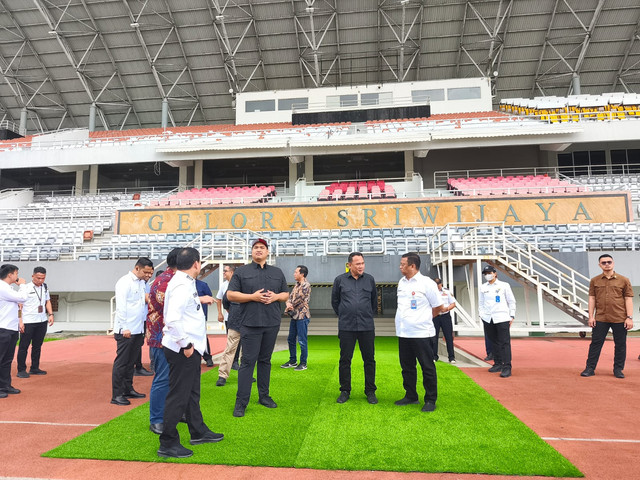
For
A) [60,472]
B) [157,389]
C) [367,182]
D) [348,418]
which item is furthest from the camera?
[367,182]

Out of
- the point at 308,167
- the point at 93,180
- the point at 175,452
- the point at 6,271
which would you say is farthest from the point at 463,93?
the point at 175,452

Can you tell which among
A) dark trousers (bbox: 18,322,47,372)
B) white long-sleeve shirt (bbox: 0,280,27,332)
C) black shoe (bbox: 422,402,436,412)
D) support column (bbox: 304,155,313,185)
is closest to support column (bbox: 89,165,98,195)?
support column (bbox: 304,155,313,185)

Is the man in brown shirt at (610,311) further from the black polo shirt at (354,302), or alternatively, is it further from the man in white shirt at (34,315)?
the man in white shirt at (34,315)

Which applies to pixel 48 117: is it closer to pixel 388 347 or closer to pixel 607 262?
pixel 388 347

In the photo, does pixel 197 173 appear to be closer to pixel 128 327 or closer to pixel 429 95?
pixel 429 95

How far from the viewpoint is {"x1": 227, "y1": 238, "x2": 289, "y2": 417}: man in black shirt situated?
174 inches

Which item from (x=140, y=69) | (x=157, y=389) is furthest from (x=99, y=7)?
(x=157, y=389)

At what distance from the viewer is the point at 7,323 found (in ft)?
19.0

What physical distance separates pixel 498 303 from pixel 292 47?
26914mm

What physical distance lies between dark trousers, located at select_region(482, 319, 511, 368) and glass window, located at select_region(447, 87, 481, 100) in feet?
79.7

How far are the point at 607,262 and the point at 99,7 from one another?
107ft

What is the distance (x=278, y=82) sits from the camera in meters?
30.8

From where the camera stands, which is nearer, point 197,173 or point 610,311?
point 610,311

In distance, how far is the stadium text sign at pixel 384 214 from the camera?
55.4 ft
